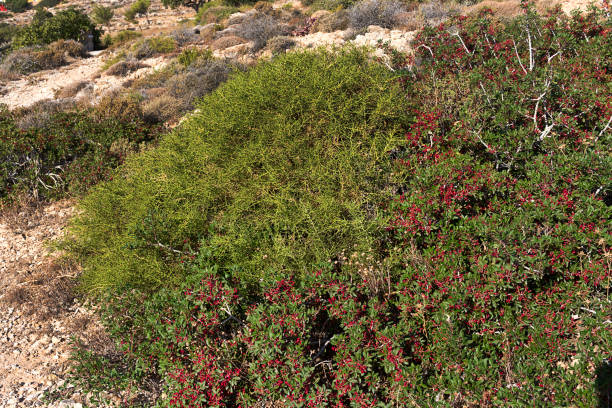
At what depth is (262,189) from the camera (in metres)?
3.35

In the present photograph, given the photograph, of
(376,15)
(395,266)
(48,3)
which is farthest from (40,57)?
(48,3)

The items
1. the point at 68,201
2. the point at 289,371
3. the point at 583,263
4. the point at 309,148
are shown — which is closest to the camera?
the point at 289,371

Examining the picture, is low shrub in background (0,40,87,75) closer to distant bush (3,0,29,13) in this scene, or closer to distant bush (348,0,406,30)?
distant bush (348,0,406,30)

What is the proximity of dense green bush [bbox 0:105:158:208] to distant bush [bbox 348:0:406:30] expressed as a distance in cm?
795

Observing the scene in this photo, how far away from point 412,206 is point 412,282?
0.65 metres

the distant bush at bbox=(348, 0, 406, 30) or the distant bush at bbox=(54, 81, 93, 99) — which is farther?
the distant bush at bbox=(348, 0, 406, 30)

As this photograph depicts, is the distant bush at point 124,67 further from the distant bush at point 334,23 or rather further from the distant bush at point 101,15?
the distant bush at point 101,15

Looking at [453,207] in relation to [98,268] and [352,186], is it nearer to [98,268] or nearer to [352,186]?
[352,186]

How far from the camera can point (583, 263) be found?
2.70m

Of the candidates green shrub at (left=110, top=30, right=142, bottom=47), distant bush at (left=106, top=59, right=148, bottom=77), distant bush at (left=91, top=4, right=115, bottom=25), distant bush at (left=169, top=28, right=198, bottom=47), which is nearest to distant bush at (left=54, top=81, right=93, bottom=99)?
distant bush at (left=106, top=59, right=148, bottom=77)

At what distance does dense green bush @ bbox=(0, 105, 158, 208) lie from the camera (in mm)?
6156

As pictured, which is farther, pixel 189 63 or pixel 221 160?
pixel 189 63

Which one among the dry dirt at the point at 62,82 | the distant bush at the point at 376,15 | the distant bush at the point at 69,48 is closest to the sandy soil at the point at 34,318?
the dry dirt at the point at 62,82

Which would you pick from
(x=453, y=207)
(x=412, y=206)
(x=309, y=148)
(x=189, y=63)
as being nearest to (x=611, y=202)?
(x=453, y=207)
